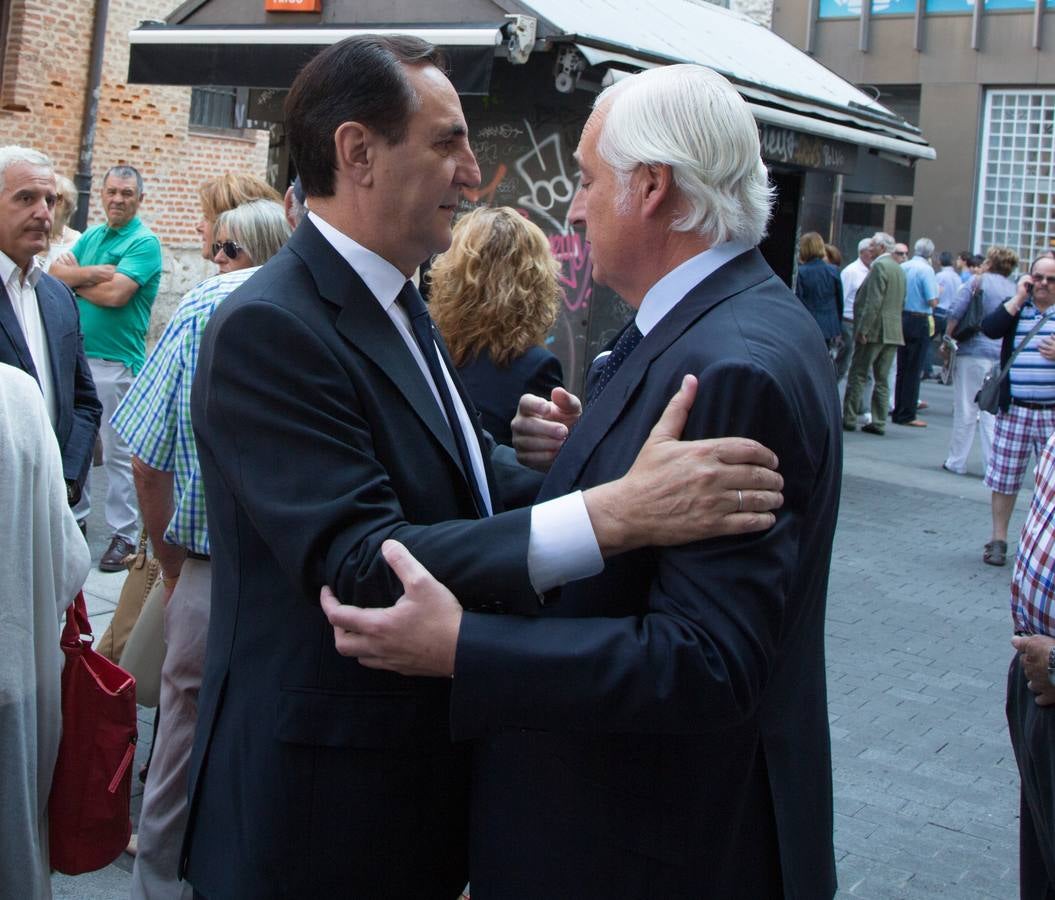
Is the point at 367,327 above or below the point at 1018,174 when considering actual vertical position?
below

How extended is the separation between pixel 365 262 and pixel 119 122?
558 inches

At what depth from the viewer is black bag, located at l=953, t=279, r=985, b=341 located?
39.4ft

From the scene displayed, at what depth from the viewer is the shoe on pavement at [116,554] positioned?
23.0 ft

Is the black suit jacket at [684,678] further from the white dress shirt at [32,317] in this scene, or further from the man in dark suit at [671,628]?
the white dress shirt at [32,317]

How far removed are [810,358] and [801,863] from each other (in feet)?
2.61

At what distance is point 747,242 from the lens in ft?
6.89

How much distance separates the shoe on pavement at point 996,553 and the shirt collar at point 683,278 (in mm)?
7473

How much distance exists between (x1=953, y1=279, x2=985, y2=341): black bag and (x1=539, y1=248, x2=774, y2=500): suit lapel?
10.6 meters

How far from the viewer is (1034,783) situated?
10.1ft

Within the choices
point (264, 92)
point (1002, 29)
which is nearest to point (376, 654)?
point (264, 92)

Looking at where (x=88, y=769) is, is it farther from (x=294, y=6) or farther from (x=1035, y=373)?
(x=1035, y=373)

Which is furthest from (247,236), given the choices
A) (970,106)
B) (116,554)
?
(970,106)

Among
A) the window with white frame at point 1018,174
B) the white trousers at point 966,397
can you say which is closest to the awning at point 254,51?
the white trousers at point 966,397

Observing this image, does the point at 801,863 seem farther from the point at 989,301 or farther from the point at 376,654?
the point at 989,301
